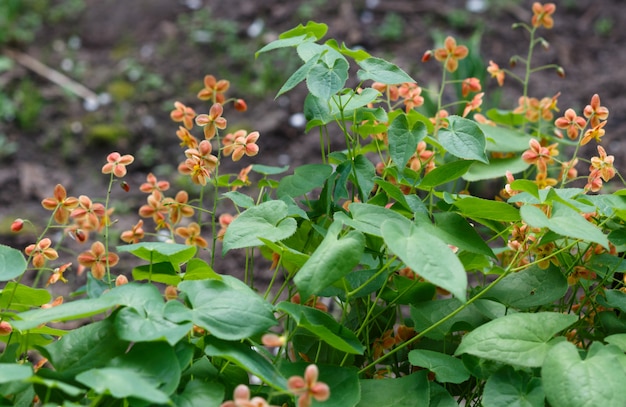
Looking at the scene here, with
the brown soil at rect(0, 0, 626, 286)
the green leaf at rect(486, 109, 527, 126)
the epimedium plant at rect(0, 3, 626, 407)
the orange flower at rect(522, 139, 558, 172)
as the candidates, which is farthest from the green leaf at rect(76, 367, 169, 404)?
the brown soil at rect(0, 0, 626, 286)

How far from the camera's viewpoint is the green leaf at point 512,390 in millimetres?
798

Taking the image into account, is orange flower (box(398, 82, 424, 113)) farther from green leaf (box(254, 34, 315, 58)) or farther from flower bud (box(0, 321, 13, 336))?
flower bud (box(0, 321, 13, 336))

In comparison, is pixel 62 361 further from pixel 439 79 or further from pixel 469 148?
pixel 439 79

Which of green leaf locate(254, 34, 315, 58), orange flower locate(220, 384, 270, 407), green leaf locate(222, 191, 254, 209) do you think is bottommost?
green leaf locate(222, 191, 254, 209)

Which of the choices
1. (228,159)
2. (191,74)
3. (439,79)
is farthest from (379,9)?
(228,159)

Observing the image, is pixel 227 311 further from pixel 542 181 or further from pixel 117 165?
pixel 542 181

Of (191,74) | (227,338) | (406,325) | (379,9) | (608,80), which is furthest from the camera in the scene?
(379,9)

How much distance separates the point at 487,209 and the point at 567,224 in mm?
106

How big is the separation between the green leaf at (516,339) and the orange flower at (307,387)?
0.20 meters

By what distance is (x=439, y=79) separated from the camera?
9.89 feet

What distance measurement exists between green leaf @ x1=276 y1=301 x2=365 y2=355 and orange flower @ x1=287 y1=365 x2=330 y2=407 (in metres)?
0.10

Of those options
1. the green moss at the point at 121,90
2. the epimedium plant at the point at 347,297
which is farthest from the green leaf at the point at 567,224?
the green moss at the point at 121,90

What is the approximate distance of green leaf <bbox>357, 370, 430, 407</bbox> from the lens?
0.85m

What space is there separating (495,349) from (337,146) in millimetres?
1916
